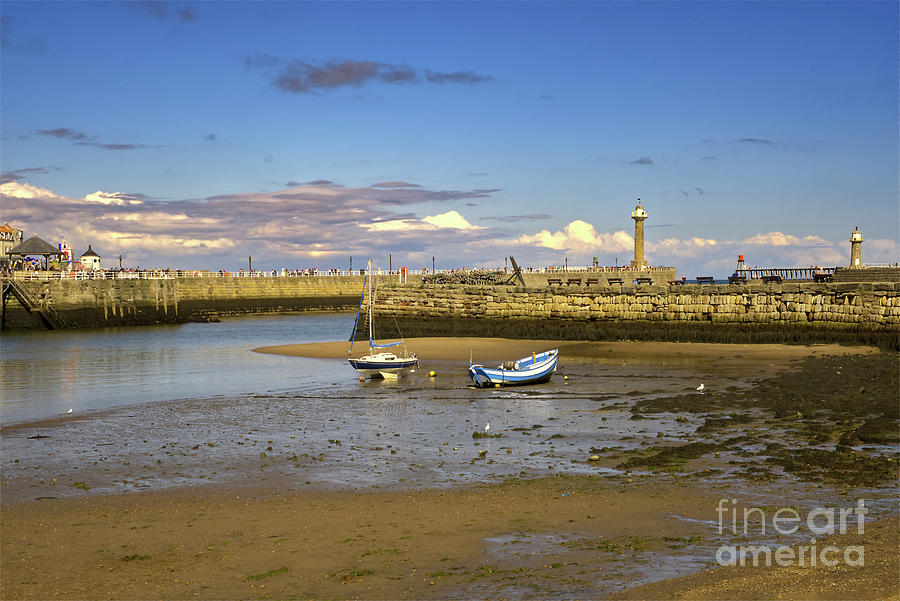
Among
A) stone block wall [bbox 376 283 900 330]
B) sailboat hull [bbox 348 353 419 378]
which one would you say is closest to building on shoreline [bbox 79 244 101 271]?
stone block wall [bbox 376 283 900 330]

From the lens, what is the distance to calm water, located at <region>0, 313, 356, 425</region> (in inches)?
1167

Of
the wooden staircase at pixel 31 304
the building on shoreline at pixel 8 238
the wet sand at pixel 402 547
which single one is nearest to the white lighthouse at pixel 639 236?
the wooden staircase at pixel 31 304

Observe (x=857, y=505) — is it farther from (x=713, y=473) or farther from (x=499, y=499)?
(x=499, y=499)

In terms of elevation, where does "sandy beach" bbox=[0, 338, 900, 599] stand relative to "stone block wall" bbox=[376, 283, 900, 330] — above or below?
below

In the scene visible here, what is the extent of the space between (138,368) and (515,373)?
809 inches

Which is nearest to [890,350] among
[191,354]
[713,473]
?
[713,473]

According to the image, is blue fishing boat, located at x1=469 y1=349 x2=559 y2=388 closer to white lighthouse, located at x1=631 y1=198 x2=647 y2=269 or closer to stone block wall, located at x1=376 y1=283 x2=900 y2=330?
stone block wall, located at x1=376 y1=283 x2=900 y2=330

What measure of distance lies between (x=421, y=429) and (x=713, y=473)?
8.43 metres

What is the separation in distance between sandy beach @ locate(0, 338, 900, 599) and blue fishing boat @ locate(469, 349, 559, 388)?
200 centimetres

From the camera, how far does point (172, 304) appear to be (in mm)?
85062

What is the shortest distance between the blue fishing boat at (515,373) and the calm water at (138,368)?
686 centimetres

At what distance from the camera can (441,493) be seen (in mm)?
15070

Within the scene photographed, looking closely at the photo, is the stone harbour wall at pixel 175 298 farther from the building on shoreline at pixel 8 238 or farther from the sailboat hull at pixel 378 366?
the sailboat hull at pixel 378 366

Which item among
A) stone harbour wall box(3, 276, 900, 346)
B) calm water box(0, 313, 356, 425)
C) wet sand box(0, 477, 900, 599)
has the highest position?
stone harbour wall box(3, 276, 900, 346)
